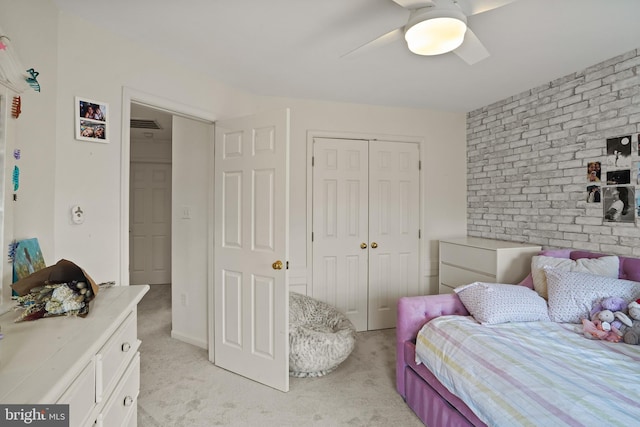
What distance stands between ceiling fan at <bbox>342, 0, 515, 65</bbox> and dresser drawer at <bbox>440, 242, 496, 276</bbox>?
1714mm

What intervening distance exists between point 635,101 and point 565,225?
0.98 m

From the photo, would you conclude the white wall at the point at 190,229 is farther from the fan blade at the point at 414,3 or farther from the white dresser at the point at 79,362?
the fan blade at the point at 414,3

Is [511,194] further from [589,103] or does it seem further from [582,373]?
[582,373]

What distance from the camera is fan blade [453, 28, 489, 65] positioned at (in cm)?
157

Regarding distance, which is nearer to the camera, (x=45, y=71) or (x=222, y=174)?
(x=45, y=71)

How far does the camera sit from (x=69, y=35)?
1710mm

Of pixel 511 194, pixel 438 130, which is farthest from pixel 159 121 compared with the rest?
pixel 511 194

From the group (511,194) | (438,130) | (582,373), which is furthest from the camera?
(438,130)

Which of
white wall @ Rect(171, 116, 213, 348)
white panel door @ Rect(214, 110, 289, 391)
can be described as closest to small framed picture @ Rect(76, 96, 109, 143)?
white panel door @ Rect(214, 110, 289, 391)

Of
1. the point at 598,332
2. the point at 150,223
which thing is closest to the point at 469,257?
the point at 598,332

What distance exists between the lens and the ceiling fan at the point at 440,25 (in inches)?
53.9

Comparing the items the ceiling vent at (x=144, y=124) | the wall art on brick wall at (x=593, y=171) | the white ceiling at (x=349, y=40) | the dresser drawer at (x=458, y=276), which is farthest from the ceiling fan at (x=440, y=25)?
the ceiling vent at (x=144, y=124)

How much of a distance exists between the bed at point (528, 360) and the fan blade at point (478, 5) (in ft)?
5.22
